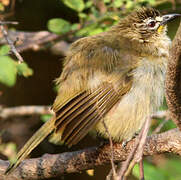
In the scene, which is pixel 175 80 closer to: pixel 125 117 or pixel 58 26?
pixel 125 117

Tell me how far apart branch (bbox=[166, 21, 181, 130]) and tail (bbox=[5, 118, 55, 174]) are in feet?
4.04

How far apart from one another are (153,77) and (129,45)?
1.45 ft

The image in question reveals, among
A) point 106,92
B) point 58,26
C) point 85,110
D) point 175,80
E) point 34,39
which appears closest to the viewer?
point 175,80

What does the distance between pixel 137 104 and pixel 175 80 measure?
1000 millimetres

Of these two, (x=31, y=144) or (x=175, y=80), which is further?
Result: (x=31, y=144)

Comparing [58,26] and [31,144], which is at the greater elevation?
[58,26]

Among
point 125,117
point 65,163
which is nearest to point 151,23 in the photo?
point 125,117

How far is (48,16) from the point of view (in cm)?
640

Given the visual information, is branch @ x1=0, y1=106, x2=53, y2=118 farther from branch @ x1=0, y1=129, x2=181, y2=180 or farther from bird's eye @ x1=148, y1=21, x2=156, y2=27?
bird's eye @ x1=148, y1=21, x2=156, y2=27

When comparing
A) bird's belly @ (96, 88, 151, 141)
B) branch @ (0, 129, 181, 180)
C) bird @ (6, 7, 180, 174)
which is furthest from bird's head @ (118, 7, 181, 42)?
branch @ (0, 129, 181, 180)

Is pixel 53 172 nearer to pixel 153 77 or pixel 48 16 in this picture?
pixel 153 77

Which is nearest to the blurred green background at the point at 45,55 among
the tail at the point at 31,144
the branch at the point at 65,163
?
the branch at the point at 65,163

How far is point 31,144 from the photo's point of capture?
358 centimetres

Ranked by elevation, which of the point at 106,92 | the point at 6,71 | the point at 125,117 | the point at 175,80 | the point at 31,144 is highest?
the point at 6,71
